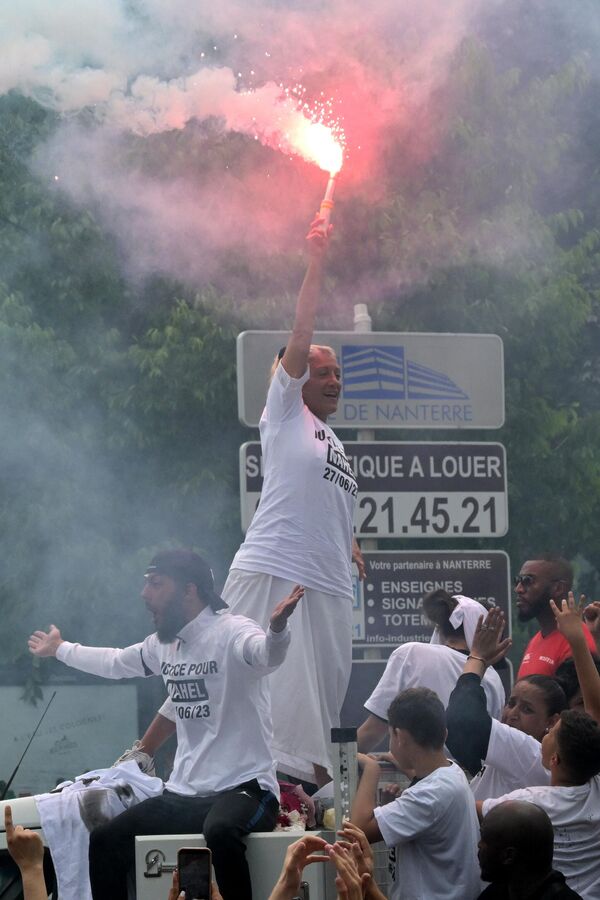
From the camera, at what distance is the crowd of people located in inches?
196

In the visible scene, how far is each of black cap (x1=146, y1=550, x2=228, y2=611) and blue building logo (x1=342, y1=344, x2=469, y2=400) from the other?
11.4 feet

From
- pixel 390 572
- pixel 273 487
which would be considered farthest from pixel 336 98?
pixel 273 487

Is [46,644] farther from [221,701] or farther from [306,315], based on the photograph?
[306,315]

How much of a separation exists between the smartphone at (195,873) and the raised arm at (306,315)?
2.57 metres

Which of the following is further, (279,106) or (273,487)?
(279,106)

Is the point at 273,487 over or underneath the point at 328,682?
over

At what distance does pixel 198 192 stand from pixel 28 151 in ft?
5.17

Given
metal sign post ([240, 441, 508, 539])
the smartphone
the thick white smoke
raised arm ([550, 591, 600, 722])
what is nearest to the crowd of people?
raised arm ([550, 591, 600, 722])

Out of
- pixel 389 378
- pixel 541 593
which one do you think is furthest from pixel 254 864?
pixel 389 378

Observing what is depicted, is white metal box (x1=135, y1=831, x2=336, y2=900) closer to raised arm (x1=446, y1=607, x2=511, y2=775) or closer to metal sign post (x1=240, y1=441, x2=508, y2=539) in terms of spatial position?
raised arm (x1=446, y1=607, x2=511, y2=775)

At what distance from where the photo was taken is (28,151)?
37.4 feet

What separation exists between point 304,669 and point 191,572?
0.65 metres

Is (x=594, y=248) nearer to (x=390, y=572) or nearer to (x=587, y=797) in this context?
(x=390, y=572)

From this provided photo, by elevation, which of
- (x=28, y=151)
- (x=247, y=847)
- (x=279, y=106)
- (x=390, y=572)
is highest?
(x=28, y=151)
